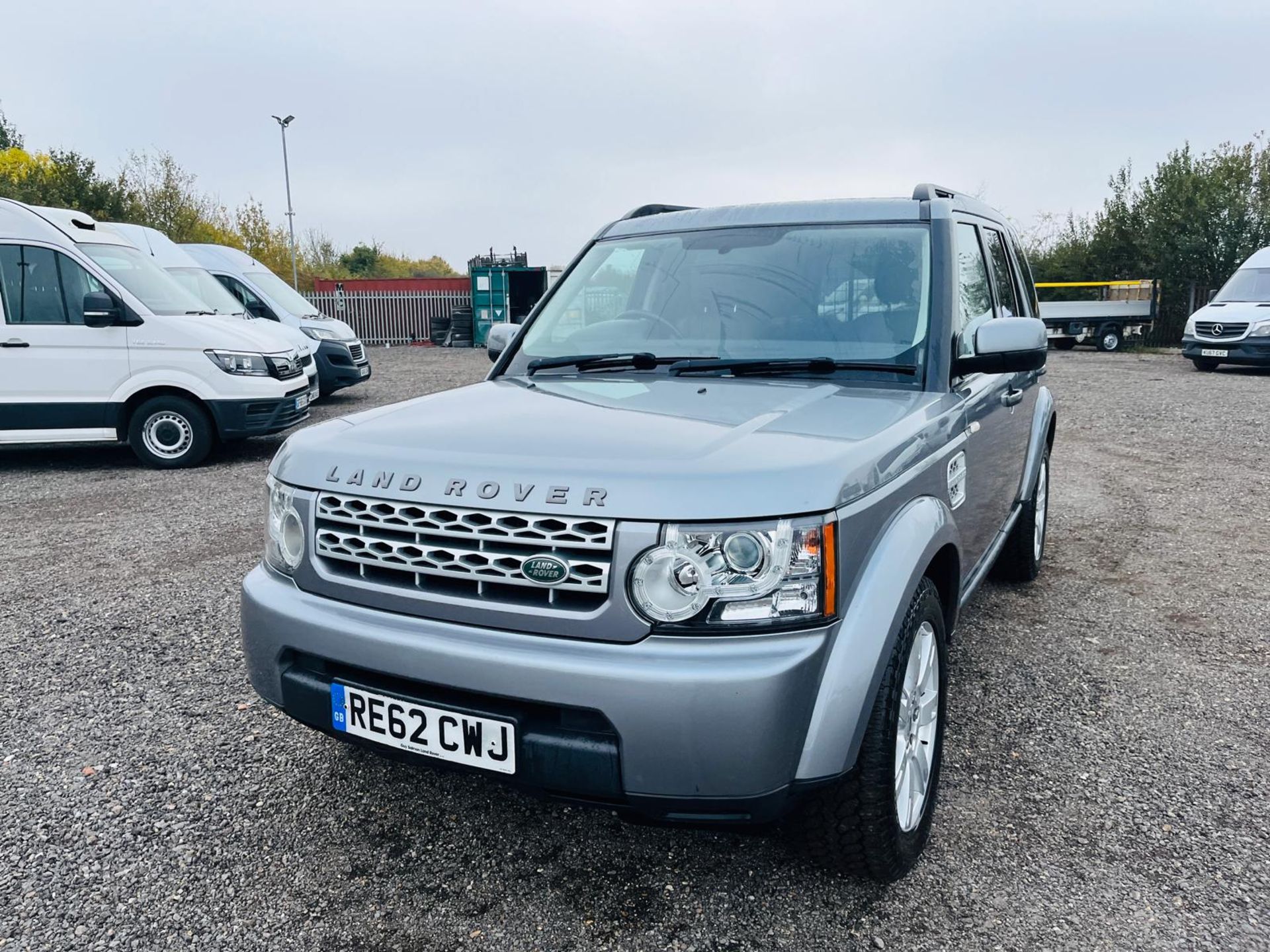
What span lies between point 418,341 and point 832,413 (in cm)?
2862

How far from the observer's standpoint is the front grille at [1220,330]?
17.3 metres

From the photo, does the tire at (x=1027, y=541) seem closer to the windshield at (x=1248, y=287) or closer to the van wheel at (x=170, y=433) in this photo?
the van wheel at (x=170, y=433)

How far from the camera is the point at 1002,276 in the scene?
13.9ft

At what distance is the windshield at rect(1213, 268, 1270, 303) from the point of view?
17.6m

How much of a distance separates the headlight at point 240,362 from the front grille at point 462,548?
22.2 feet

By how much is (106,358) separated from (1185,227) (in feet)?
93.8

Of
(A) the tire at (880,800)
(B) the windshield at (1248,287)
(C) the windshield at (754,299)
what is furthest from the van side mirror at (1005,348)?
(B) the windshield at (1248,287)

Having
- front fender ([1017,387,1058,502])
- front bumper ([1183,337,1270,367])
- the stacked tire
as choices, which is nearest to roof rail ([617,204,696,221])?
front fender ([1017,387,1058,502])

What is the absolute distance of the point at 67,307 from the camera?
26.5 feet

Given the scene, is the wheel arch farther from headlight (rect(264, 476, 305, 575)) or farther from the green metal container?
the green metal container

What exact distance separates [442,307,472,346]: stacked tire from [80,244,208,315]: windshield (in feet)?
61.6

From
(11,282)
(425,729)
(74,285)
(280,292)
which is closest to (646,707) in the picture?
(425,729)

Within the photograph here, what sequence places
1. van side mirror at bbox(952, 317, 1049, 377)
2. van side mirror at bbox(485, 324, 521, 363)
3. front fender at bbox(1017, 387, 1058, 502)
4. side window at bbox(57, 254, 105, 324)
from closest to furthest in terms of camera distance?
van side mirror at bbox(952, 317, 1049, 377) < van side mirror at bbox(485, 324, 521, 363) < front fender at bbox(1017, 387, 1058, 502) < side window at bbox(57, 254, 105, 324)

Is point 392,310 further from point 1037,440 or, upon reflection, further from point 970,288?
point 970,288
